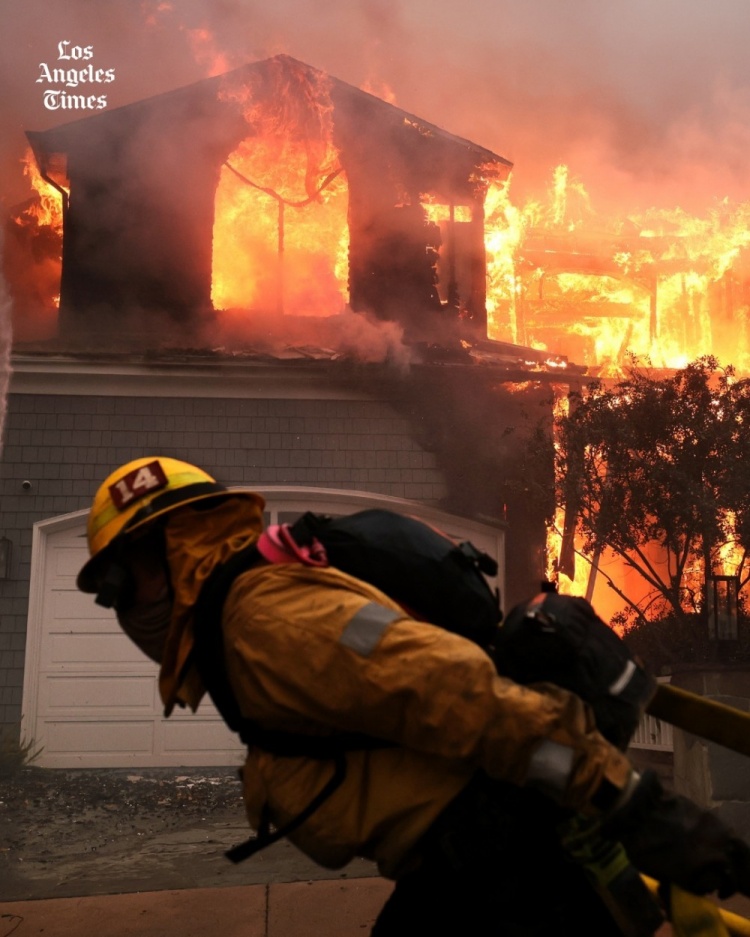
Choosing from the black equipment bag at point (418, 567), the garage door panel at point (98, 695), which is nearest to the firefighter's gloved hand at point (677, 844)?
the black equipment bag at point (418, 567)

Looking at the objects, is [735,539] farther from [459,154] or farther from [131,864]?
[459,154]

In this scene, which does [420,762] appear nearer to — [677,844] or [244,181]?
[677,844]

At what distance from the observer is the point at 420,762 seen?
6.20 feet

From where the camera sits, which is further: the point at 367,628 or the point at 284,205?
the point at 284,205

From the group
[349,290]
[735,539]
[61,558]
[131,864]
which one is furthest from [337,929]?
[349,290]

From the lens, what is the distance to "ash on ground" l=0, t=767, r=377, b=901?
527 centimetres

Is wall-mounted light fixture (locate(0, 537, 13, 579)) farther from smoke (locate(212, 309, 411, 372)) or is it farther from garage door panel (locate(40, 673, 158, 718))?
smoke (locate(212, 309, 411, 372))

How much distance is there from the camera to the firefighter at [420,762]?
5.58 feet

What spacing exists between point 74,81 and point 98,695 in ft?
32.0

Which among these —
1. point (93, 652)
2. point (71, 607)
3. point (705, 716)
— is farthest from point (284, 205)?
point (705, 716)

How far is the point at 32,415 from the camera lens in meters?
9.89

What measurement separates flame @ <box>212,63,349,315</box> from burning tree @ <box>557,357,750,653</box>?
16.1ft

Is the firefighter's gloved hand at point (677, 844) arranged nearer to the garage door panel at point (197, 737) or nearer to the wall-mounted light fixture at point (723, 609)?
the wall-mounted light fixture at point (723, 609)

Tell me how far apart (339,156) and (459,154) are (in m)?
1.57
